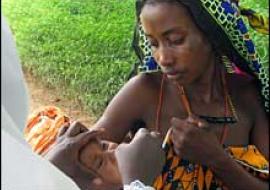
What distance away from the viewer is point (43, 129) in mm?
1903

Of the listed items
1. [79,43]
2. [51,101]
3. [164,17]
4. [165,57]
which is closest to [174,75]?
[165,57]

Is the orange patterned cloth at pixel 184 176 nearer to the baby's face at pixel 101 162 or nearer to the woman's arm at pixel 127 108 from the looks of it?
the woman's arm at pixel 127 108

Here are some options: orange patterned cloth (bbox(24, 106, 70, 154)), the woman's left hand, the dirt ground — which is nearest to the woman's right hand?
the woman's left hand

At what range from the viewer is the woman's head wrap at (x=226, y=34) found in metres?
1.99

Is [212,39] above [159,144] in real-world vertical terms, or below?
above

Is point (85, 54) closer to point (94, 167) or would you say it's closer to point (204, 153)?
point (204, 153)

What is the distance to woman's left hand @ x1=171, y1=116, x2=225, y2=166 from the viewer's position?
6.36ft

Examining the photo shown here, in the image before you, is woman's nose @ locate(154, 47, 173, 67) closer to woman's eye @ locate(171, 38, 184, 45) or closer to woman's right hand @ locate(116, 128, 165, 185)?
woman's eye @ locate(171, 38, 184, 45)

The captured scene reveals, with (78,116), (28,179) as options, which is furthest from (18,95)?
(78,116)

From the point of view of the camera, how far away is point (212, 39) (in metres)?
2.02

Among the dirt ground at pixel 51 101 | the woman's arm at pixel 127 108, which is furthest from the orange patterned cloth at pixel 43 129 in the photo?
the dirt ground at pixel 51 101

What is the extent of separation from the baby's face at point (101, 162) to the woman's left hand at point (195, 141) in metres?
0.53

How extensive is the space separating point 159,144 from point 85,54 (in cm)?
269

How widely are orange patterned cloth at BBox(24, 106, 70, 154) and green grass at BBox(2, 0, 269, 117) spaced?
2.03 meters
